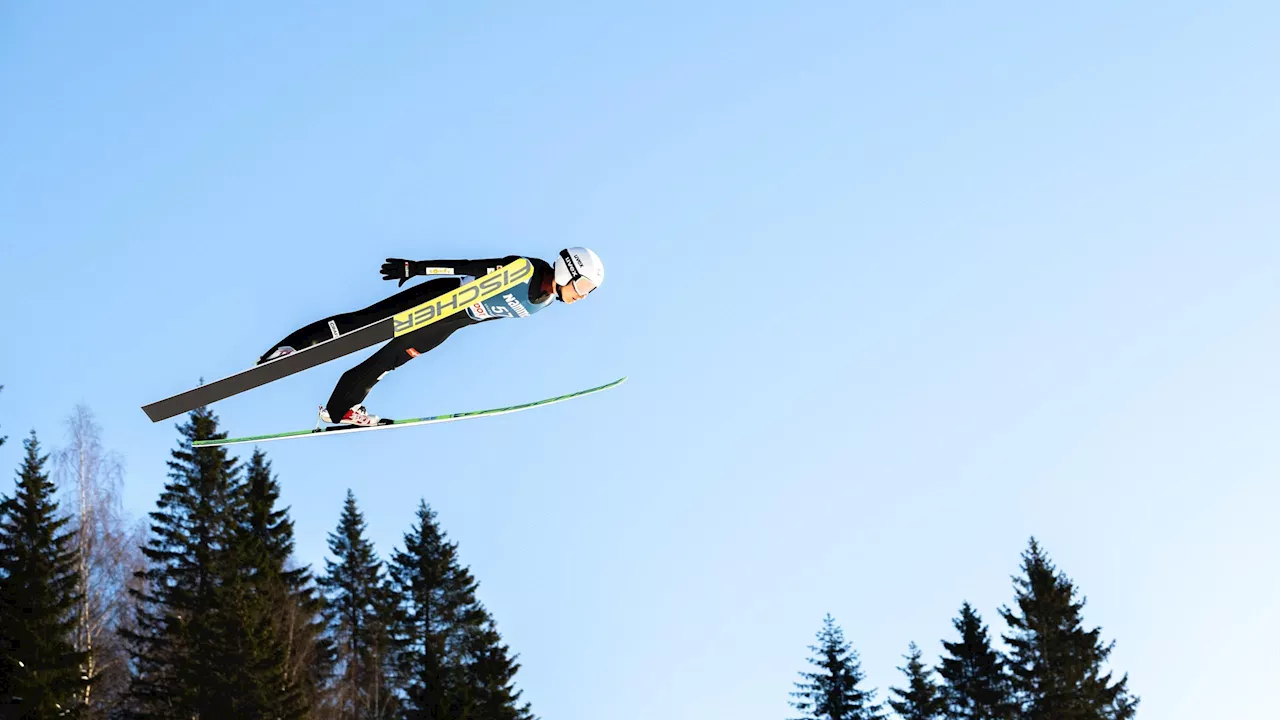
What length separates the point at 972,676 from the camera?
34.7 metres

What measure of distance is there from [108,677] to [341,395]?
28.4 m

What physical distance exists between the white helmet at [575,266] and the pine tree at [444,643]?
21.6m

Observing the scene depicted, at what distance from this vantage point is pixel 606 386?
1611 centimetres

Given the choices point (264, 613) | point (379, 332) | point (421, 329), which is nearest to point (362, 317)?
point (379, 332)

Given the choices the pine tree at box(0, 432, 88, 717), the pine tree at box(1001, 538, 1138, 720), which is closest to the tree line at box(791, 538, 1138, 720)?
the pine tree at box(1001, 538, 1138, 720)

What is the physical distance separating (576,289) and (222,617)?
1699 cm

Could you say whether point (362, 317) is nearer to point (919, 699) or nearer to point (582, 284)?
point (582, 284)

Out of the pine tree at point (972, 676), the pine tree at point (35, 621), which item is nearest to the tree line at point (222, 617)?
the pine tree at point (35, 621)

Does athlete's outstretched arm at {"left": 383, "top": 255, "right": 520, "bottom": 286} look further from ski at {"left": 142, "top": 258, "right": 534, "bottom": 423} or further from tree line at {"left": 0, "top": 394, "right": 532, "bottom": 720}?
tree line at {"left": 0, "top": 394, "right": 532, "bottom": 720}

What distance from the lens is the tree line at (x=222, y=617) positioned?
25.1 meters

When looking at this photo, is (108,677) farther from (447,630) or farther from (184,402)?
(184,402)

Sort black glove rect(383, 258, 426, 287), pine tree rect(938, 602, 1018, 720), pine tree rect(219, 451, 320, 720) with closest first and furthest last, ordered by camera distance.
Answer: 1. black glove rect(383, 258, 426, 287)
2. pine tree rect(219, 451, 320, 720)
3. pine tree rect(938, 602, 1018, 720)

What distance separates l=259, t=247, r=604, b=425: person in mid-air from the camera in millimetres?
12297

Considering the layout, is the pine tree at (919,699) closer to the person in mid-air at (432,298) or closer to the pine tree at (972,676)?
the pine tree at (972,676)
